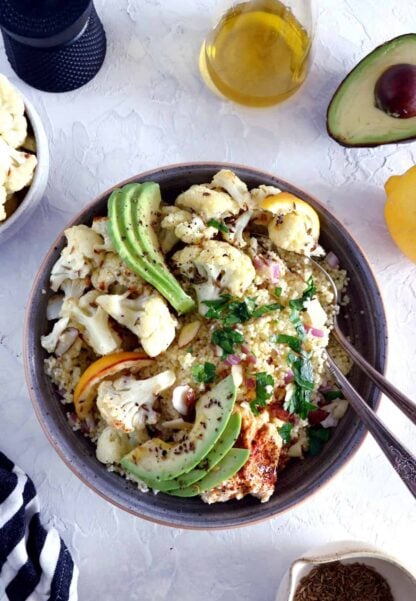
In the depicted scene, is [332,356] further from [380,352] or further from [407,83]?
[407,83]

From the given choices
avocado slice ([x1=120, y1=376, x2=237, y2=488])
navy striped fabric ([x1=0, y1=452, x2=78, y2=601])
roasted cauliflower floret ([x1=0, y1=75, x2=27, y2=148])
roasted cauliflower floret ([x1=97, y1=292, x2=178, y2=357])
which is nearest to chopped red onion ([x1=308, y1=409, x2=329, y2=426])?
avocado slice ([x1=120, y1=376, x2=237, y2=488])

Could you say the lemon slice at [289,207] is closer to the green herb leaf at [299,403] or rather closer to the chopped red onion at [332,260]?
the chopped red onion at [332,260]

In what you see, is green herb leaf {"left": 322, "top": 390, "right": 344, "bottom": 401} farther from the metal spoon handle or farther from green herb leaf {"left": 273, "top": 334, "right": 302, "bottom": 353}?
green herb leaf {"left": 273, "top": 334, "right": 302, "bottom": 353}

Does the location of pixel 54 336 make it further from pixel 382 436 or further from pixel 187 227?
pixel 382 436

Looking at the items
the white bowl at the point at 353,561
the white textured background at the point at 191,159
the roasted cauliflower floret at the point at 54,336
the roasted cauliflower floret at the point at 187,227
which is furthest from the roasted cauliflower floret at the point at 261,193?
the white bowl at the point at 353,561

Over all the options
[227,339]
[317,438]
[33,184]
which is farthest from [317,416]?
[33,184]

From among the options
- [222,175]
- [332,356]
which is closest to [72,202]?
[222,175]
